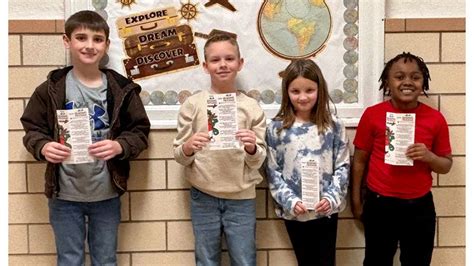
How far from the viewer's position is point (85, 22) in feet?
6.89

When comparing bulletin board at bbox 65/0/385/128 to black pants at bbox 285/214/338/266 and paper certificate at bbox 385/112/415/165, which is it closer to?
paper certificate at bbox 385/112/415/165

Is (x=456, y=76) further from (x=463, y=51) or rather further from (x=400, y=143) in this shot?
(x=400, y=143)

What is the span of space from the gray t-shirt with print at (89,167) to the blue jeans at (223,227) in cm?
36

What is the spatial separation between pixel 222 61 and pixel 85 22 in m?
0.54

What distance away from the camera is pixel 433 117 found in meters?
2.21

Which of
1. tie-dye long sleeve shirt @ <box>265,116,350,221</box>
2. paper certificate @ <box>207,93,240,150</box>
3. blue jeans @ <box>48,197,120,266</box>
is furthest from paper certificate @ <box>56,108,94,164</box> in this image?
tie-dye long sleeve shirt @ <box>265,116,350,221</box>

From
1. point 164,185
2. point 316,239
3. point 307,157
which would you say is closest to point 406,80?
point 307,157

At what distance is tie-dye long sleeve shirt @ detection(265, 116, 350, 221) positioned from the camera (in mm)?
2156

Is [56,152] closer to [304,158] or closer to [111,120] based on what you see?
[111,120]

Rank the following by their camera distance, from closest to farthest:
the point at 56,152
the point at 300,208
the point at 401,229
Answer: the point at 56,152 < the point at 300,208 < the point at 401,229
